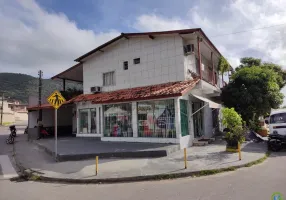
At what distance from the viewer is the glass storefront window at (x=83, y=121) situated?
19.1 m

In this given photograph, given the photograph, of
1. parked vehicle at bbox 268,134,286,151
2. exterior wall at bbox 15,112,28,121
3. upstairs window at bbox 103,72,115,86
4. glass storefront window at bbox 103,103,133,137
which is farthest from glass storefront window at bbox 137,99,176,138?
exterior wall at bbox 15,112,28,121

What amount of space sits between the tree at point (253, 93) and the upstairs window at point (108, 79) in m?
9.68

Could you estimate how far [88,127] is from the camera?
18875mm

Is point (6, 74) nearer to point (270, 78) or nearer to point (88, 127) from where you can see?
point (88, 127)

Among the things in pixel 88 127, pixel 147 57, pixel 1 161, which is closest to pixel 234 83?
pixel 147 57

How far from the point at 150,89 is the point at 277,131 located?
309 inches

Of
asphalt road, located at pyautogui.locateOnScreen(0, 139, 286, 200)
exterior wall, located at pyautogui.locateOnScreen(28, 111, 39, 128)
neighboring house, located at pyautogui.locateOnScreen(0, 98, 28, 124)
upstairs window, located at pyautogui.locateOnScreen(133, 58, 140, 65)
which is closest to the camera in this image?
asphalt road, located at pyautogui.locateOnScreen(0, 139, 286, 200)

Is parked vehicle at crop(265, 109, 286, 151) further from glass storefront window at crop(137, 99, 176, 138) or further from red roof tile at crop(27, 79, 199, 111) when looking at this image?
glass storefront window at crop(137, 99, 176, 138)

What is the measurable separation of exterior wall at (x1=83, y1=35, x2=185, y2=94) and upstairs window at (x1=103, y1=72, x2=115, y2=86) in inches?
11.0

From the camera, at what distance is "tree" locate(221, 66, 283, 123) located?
55.7ft

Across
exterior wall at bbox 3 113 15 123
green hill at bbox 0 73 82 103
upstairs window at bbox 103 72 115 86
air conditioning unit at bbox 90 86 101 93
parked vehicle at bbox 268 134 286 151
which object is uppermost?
green hill at bbox 0 73 82 103

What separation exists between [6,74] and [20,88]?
7420mm

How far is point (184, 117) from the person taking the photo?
44.4ft

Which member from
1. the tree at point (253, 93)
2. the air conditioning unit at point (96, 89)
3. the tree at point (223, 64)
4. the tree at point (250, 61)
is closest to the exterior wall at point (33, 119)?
the air conditioning unit at point (96, 89)
